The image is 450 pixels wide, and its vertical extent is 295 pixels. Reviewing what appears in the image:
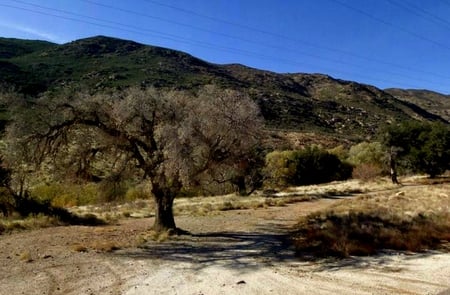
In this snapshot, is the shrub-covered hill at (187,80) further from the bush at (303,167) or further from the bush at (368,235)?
the bush at (368,235)

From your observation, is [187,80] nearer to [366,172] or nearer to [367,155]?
[367,155]

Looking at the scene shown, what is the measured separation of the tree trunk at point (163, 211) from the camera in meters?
20.2

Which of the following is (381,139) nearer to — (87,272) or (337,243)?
(337,243)

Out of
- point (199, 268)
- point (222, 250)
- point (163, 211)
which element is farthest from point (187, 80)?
point (199, 268)

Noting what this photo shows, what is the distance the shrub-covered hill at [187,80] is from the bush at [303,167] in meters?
22.7

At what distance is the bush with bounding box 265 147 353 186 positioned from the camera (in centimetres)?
6234

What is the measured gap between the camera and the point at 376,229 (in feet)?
64.4

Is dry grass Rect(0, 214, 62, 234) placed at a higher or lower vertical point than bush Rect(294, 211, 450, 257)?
lower

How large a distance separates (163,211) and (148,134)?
3.55 m

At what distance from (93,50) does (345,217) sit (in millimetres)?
137973

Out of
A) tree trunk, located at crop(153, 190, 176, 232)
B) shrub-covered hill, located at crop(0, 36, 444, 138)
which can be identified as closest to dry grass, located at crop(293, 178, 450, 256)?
tree trunk, located at crop(153, 190, 176, 232)

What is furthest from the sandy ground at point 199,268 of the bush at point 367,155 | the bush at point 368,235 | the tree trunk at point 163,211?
the bush at point 367,155

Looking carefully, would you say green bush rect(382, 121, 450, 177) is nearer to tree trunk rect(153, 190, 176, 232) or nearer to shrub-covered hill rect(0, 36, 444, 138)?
shrub-covered hill rect(0, 36, 444, 138)

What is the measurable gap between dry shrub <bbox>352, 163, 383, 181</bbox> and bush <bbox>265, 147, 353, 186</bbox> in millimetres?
3435
